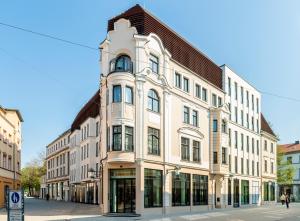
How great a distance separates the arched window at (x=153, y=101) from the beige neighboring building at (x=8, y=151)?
1730 centimetres

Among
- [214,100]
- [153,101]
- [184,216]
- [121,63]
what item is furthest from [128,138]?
[214,100]

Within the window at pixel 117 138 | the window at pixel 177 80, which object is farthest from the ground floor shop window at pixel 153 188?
the window at pixel 177 80

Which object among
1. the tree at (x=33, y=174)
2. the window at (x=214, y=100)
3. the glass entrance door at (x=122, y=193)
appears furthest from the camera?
the tree at (x=33, y=174)

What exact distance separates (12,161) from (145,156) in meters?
24.3

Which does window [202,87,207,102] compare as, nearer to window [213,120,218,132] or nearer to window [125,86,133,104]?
window [213,120,218,132]

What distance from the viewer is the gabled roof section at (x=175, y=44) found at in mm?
34469

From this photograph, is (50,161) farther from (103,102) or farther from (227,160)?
(103,102)

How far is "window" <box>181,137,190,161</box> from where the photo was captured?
39.0m

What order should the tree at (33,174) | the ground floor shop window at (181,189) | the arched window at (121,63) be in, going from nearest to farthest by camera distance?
the arched window at (121,63) → the ground floor shop window at (181,189) → the tree at (33,174)

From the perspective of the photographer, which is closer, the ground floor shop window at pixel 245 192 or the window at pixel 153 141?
the window at pixel 153 141

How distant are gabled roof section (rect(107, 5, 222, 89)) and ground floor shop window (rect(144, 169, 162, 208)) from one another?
34.3ft

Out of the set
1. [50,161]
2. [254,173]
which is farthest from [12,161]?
[50,161]

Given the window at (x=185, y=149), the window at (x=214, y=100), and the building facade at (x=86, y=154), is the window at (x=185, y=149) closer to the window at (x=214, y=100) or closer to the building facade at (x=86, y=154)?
the window at (x=214, y=100)

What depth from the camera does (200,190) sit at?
42.1 metres
